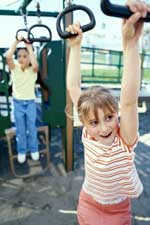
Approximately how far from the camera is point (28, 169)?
312cm

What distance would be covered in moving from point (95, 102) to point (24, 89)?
1899 millimetres

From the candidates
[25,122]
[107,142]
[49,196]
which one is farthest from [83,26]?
[25,122]

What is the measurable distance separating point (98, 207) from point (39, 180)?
1752 millimetres

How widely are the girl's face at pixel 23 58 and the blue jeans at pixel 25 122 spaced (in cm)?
36

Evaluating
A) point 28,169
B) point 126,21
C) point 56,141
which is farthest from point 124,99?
point 56,141

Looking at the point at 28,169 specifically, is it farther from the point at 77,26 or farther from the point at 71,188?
the point at 77,26

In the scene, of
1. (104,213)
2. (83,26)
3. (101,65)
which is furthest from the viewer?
(101,65)

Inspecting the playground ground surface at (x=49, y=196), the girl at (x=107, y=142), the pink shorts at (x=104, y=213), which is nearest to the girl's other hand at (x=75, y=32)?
the girl at (x=107, y=142)

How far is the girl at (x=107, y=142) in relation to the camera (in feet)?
3.09

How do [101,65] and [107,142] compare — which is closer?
[107,142]

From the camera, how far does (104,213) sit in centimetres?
124

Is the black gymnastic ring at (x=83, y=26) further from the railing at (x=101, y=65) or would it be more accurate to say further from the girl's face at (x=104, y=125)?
the railing at (x=101, y=65)

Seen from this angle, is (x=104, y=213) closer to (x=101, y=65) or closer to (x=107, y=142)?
(x=107, y=142)

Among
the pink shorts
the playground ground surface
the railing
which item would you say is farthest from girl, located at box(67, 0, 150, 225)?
the railing
